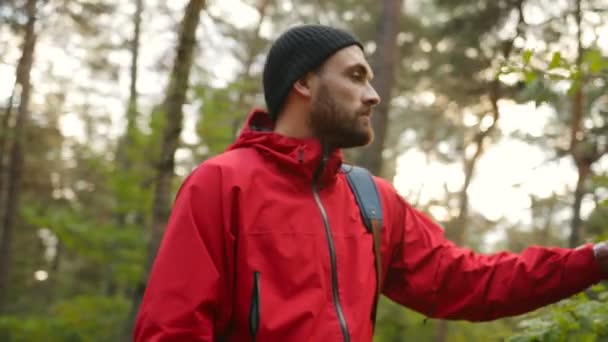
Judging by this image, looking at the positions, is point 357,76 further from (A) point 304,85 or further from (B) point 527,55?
(B) point 527,55

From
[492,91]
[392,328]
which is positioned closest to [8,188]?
[392,328]

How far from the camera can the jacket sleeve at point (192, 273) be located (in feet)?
7.72

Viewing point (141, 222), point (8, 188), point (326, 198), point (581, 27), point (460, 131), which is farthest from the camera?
point (460, 131)

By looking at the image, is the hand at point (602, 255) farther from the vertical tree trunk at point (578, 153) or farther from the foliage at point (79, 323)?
the foliage at point (79, 323)

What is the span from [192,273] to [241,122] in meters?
11.2

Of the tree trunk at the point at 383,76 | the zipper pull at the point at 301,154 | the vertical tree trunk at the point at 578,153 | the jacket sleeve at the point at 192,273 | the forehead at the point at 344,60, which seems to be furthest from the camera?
the vertical tree trunk at the point at 578,153

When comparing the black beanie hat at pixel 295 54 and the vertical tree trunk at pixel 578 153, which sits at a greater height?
the black beanie hat at pixel 295 54

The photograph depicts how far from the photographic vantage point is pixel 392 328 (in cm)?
1098

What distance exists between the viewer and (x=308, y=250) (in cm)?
257

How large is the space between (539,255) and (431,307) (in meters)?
0.53

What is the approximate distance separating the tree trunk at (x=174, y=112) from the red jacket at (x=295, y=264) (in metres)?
2.75

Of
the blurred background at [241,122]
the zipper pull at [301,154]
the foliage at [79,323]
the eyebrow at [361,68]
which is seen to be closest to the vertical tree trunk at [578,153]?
the blurred background at [241,122]

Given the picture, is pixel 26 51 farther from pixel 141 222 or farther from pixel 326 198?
pixel 326 198

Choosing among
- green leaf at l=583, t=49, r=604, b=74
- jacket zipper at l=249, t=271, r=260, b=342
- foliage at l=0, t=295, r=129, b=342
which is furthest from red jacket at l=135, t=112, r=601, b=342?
foliage at l=0, t=295, r=129, b=342
